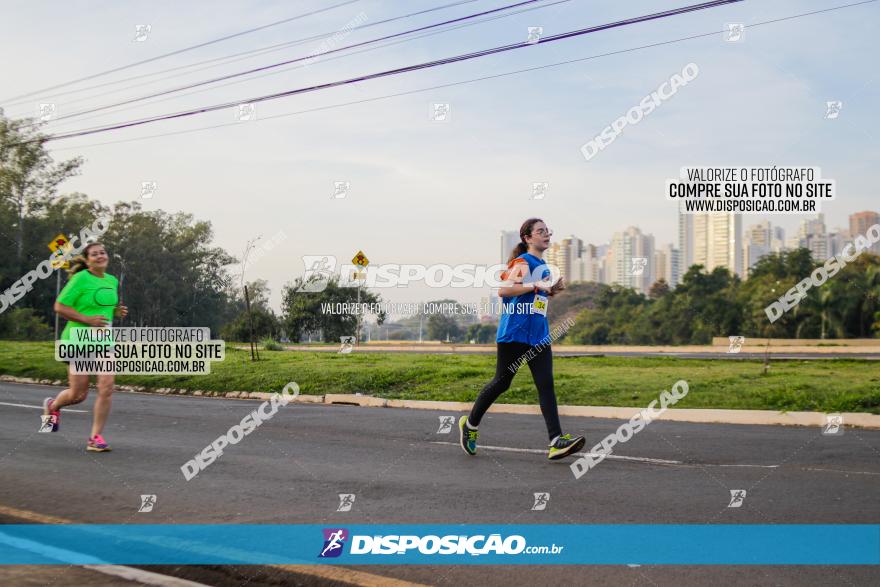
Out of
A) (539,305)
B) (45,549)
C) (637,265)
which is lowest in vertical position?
(45,549)

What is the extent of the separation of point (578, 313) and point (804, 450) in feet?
159

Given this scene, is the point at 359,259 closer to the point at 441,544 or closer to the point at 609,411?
the point at 609,411

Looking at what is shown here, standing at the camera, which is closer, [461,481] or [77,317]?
[461,481]

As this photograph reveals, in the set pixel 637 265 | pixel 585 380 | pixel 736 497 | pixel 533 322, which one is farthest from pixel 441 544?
pixel 637 265

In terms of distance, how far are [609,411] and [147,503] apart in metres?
8.64

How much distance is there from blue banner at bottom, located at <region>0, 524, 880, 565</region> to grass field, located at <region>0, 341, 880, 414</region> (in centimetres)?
808

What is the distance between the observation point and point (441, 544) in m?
4.98

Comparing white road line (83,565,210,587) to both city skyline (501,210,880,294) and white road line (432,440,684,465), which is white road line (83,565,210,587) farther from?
city skyline (501,210,880,294)

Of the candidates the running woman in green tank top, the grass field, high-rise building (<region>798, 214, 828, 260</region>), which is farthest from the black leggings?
high-rise building (<region>798, 214, 828, 260</region>)

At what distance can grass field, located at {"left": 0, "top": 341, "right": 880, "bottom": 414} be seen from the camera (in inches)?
536

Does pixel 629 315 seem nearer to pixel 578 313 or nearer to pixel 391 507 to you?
pixel 578 313

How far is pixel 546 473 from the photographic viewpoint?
24.1 feet

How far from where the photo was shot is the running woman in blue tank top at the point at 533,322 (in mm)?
7996

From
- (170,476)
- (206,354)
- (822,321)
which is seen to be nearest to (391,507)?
(170,476)
